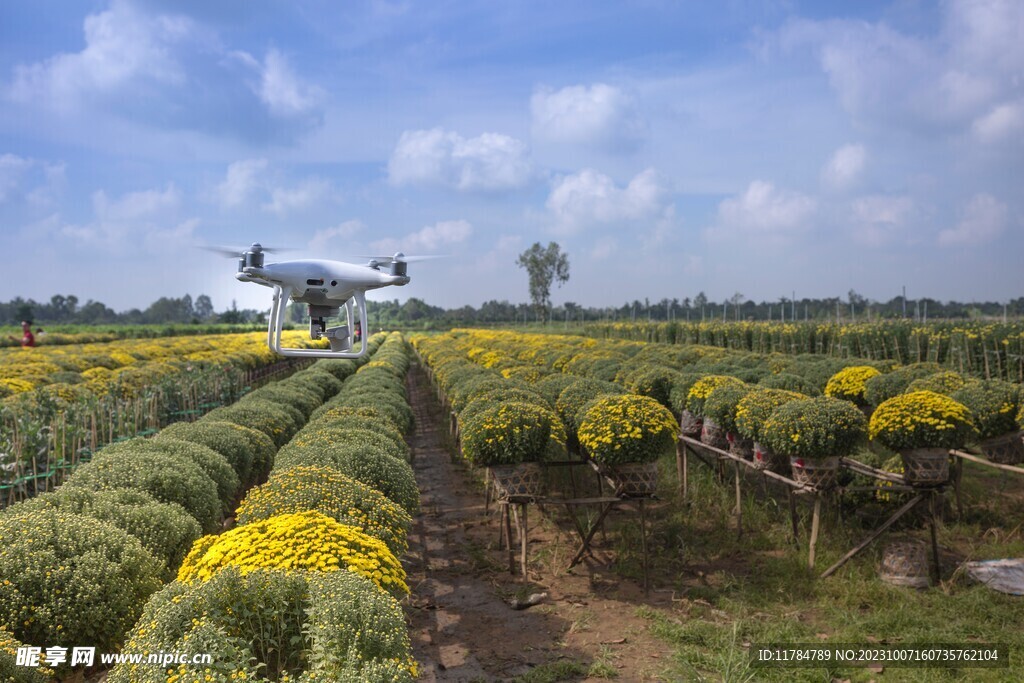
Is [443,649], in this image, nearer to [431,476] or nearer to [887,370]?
[431,476]

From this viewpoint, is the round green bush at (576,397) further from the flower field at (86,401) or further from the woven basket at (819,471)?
the flower field at (86,401)

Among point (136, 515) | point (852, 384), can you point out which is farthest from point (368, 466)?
point (852, 384)

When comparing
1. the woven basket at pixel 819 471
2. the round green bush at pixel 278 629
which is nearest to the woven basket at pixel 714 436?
the woven basket at pixel 819 471

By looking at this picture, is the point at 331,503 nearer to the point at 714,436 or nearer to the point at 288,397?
the point at 714,436

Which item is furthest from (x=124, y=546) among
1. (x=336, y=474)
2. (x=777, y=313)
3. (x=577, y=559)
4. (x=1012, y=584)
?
(x=777, y=313)

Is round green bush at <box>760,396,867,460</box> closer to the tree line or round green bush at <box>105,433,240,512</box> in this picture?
round green bush at <box>105,433,240,512</box>

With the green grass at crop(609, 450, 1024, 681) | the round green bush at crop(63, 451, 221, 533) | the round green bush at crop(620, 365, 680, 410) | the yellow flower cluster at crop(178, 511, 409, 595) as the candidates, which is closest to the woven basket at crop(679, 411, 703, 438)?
the round green bush at crop(620, 365, 680, 410)

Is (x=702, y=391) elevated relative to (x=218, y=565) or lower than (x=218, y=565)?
elevated
